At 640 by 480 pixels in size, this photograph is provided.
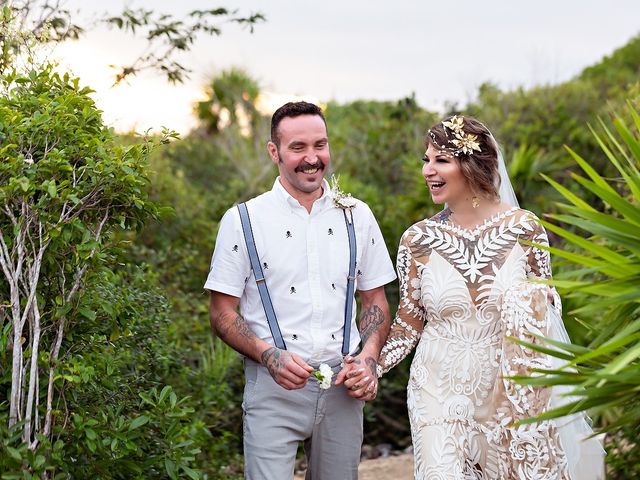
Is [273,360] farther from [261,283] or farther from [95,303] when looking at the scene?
[95,303]

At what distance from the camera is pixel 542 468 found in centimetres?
491

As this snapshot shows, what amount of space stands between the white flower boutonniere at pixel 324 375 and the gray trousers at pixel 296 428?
0.14m

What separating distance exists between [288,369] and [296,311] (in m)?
0.39

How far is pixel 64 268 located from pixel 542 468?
2.30 meters

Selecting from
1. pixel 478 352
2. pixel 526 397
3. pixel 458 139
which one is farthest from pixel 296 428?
pixel 458 139

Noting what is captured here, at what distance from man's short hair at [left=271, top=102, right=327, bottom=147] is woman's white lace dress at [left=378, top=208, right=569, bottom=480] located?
2.60 feet

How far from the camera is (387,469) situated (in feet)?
34.1

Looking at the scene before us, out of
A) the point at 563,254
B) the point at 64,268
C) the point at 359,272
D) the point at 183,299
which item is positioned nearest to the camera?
the point at 563,254

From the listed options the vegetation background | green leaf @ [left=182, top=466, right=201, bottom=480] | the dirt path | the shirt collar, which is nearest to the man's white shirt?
the shirt collar

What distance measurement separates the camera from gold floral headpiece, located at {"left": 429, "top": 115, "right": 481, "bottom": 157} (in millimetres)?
5391

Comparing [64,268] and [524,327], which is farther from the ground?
[64,268]

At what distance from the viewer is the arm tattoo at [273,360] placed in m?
5.03

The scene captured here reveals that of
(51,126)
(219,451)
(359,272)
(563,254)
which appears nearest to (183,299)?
(219,451)

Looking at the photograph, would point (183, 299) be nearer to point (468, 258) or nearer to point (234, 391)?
point (234, 391)
